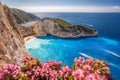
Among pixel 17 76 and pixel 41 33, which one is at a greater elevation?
pixel 17 76

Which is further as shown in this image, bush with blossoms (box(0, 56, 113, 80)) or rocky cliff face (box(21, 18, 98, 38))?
rocky cliff face (box(21, 18, 98, 38))

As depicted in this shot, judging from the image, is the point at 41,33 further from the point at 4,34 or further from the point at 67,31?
the point at 4,34

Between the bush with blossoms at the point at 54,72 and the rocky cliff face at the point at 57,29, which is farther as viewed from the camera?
the rocky cliff face at the point at 57,29

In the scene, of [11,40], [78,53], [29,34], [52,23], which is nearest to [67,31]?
[52,23]

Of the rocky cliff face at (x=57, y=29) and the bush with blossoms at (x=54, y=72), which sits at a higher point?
the bush with blossoms at (x=54, y=72)

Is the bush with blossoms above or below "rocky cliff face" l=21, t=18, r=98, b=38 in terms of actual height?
above
